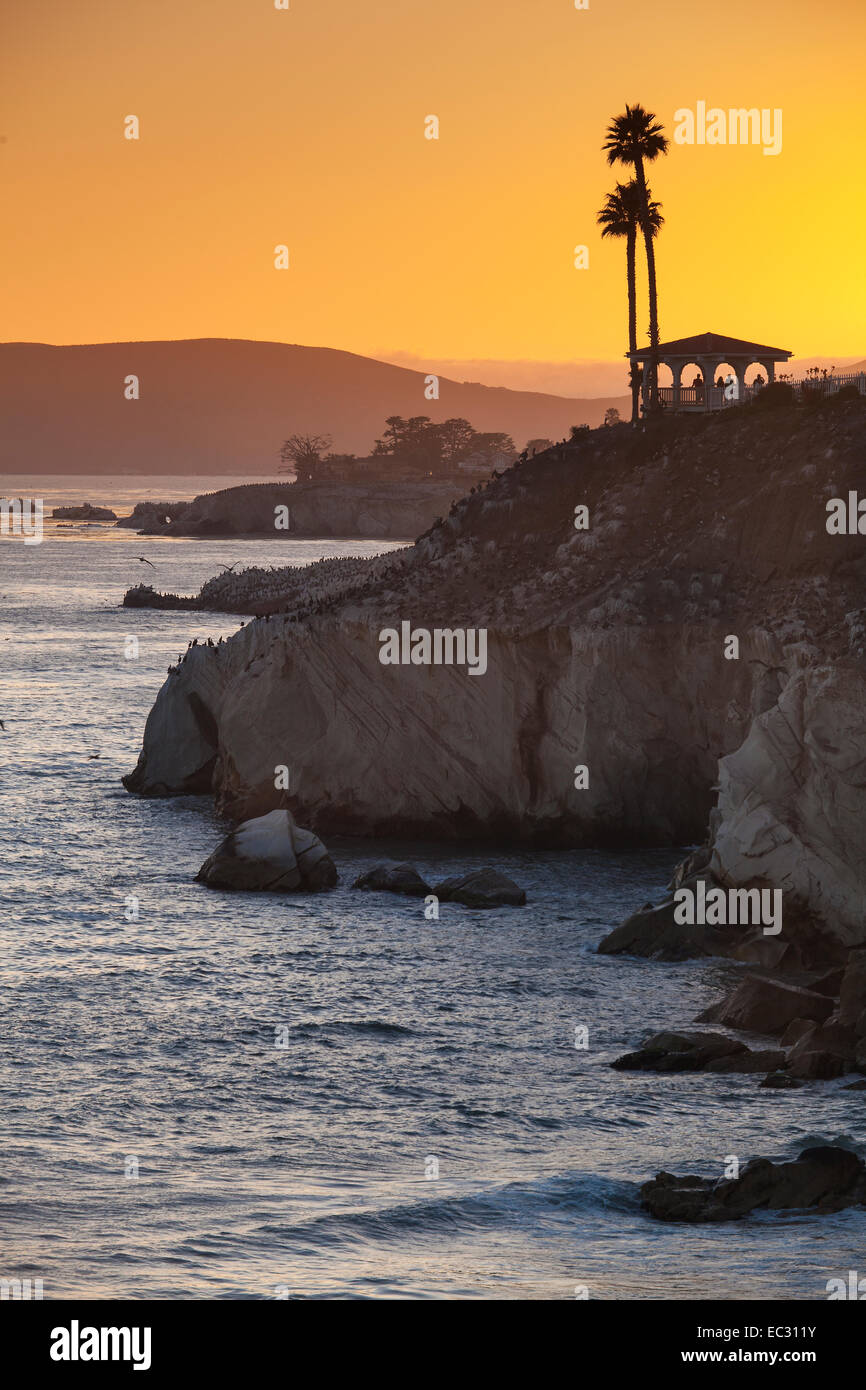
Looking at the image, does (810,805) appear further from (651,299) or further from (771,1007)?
(651,299)

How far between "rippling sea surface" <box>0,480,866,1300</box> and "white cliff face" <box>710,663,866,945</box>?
326 cm

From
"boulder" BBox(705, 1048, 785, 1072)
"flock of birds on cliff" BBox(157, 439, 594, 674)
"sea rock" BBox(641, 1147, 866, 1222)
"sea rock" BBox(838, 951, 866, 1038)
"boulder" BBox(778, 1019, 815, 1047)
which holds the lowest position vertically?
"sea rock" BBox(641, 1147, 866, 1222)

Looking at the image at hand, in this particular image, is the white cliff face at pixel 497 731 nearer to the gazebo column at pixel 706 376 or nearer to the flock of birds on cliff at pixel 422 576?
the flock of birds on cliff at pixel 422 576

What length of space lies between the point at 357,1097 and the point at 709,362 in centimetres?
5189

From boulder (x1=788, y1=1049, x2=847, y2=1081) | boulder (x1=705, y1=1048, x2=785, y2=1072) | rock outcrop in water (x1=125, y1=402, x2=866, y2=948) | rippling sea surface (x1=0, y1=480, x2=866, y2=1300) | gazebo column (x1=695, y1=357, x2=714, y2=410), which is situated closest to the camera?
rippling sea surface (x1=0, y1=480, x2=866, y2=1300)

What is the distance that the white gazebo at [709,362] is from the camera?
73.7 metres

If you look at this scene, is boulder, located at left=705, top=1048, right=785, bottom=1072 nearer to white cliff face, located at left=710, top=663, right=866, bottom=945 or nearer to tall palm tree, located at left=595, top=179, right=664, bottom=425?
white cliff face, located at left=710, top=663, right=866, bottom=945

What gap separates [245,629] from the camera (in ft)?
198

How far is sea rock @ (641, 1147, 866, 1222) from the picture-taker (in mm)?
24797

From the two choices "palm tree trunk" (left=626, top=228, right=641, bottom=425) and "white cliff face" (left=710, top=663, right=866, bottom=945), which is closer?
"white cliff face" (left=710, top=663, right=866, bottom=945)

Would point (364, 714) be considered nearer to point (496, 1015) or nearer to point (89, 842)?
point (89, 842)

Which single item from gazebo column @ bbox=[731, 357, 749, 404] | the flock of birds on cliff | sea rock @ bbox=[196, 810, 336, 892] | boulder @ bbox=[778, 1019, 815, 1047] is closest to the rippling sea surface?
sea rock @ bbox=[196, 810, 336, 892]
